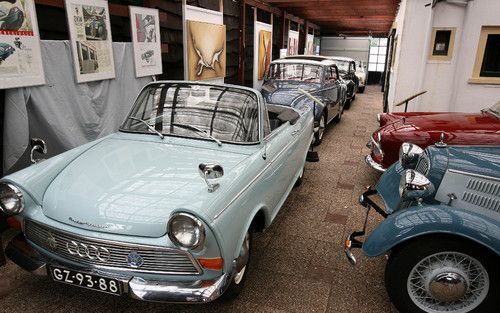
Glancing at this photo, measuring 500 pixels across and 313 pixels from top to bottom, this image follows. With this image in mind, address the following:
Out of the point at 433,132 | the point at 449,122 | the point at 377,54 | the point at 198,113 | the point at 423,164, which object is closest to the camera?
the point at 423,164

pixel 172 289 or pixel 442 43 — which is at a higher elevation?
pixel 442 43

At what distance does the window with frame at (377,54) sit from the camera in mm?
23797

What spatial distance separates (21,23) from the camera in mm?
3412

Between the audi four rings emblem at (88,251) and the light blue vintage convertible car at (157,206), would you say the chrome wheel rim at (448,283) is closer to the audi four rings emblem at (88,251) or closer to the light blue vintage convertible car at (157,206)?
the light blue vintage convertible car at (157,206)

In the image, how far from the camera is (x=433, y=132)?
4.27 meters

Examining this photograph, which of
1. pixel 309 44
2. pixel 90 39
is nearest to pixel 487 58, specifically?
pixel 90 39

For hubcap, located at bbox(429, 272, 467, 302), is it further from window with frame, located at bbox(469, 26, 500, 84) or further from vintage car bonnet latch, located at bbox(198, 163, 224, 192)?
window with frame, located at bbox(469, 26, 500, 84)

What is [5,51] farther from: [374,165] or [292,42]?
[292,42]

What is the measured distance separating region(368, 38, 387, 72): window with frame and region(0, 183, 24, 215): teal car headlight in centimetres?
2428

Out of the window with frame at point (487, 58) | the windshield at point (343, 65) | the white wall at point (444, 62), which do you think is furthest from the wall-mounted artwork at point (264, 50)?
the window with frame at point (487, 58)

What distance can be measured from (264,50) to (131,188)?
909 centimetres

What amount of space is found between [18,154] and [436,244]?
3.87 meters

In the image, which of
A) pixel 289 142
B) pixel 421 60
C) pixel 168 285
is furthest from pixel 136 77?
pixel 421 60

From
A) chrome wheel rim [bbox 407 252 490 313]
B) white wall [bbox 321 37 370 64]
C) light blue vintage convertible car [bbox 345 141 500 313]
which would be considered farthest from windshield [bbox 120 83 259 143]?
white wall [bbox 321 37 370 64]
